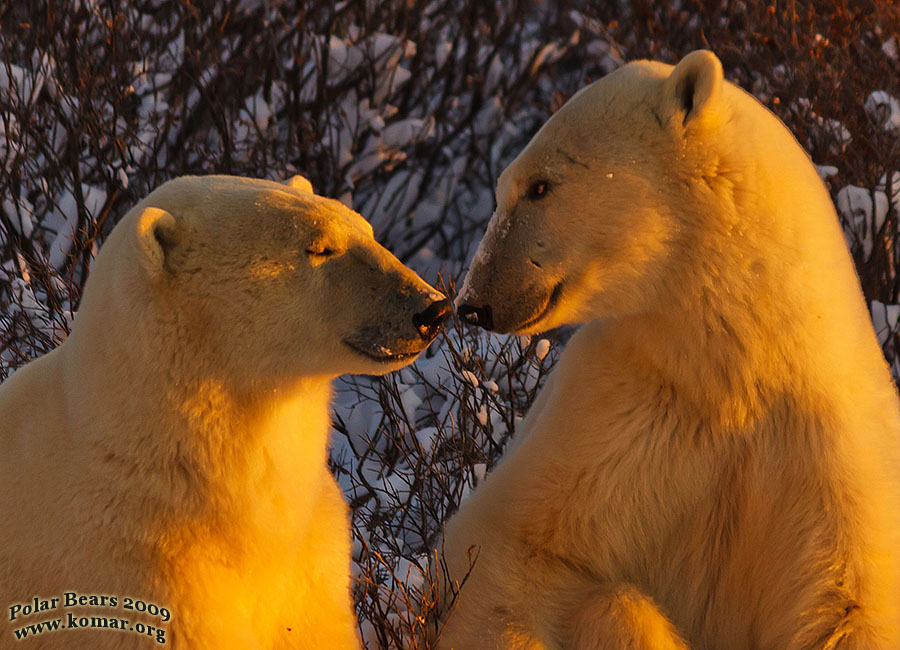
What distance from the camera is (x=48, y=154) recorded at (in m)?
4.73

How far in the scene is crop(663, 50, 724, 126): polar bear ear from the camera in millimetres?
2275

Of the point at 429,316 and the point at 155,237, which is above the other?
the point at 155,237

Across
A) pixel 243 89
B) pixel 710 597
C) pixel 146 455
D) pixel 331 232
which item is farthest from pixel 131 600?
pixel 243 89

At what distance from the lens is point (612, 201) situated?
7.63 ft

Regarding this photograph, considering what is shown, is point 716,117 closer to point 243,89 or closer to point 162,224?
point 162,224

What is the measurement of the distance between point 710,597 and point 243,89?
4.41m

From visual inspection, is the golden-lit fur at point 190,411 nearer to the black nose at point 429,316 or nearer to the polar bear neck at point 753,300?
the black nose at point 429,316

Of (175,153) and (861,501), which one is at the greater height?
(175,153)

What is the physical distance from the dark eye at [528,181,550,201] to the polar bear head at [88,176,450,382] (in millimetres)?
415

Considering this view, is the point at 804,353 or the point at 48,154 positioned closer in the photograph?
the point at 804,353

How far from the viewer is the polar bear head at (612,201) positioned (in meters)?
2.29

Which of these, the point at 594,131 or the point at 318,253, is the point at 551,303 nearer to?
the point at 594,131

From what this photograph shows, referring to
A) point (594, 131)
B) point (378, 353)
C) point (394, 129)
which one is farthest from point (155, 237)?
point (394, 129)

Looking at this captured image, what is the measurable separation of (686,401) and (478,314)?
1.46 ft
